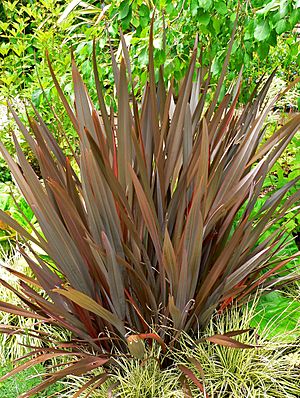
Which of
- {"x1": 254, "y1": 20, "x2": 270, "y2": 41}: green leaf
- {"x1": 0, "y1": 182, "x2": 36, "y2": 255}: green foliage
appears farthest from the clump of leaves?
{"x1": 0, "y1": 182, "x2": 36, "y2": 255}: green foliage

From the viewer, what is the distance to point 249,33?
2104mm

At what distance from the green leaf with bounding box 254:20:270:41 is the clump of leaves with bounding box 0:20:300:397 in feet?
0.90

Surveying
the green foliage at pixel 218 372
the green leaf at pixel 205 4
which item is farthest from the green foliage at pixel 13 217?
the green leaf at pixel 205 4

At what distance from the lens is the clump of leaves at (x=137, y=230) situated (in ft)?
5.01

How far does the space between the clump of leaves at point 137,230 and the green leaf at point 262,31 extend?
274 mm

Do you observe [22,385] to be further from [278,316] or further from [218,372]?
[278,316]

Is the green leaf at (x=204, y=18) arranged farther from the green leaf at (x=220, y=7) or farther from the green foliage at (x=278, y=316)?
the green foliage at (x=278, y=316)

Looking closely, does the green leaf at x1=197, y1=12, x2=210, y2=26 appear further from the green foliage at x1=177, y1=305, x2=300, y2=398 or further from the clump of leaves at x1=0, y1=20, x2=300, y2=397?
the green foliage at x1=177, y1=305, x2=300, y2=398

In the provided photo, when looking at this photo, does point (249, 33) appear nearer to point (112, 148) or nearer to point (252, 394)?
point (112, 148)

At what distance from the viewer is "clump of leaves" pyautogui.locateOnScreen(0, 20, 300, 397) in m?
1.53

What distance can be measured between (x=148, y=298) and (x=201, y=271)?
238 mm

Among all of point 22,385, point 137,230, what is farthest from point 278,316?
point 22,385

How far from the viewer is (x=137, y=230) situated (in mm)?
1682

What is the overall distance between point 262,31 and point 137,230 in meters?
0.85
